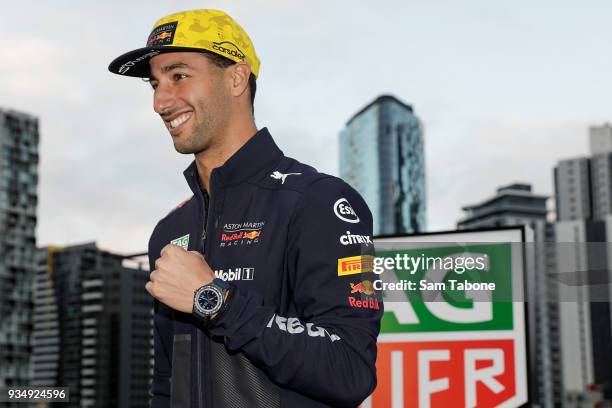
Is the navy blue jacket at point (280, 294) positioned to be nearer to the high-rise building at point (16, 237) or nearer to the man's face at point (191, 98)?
the man's face at point (191, 98)

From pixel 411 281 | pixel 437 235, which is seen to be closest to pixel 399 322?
pixel 411 281

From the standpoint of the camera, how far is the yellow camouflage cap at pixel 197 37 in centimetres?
353

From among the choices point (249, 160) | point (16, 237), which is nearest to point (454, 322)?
point (249, 160)

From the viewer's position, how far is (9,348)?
→ 126 m

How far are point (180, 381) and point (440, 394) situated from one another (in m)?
2.72

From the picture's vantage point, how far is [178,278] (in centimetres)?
304

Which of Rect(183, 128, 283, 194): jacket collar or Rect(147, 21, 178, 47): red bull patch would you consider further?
Rect(183, 128, 283, 194): jacket collar

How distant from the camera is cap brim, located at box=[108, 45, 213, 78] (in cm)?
357

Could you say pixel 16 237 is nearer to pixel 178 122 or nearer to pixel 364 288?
pixel 178 122

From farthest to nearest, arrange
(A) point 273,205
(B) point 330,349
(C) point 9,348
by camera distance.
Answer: (C) point 9,348
(A) point 273,205
(B) point 330,349

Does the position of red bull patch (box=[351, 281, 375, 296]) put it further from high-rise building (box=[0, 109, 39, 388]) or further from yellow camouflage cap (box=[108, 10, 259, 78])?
high-rise building (box=[0, 109, 39, 388])

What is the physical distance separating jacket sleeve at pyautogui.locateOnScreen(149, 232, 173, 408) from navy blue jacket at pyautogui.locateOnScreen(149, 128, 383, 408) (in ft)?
0.47

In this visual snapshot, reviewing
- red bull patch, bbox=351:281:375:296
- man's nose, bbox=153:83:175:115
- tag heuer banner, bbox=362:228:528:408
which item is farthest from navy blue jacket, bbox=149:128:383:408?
tag heuer banner, bbox=362:228:528:408

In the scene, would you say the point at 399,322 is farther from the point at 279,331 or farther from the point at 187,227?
the point at 279,331
